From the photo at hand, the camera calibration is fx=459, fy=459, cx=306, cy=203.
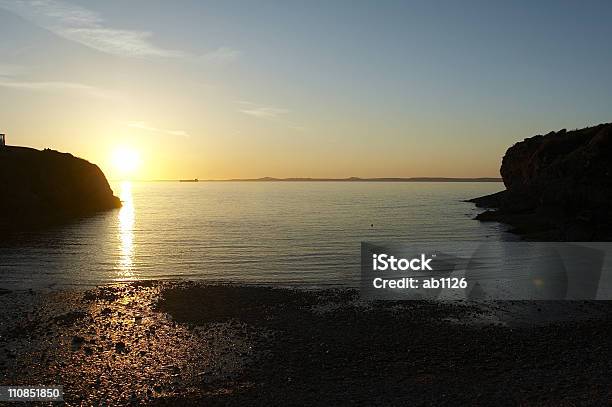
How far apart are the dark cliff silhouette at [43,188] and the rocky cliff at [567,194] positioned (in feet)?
256

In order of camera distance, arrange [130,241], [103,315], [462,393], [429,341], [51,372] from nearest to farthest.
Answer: [462,393], [51,372], [429,341], [103,315], [130,241]

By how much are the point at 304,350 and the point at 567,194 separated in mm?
58791

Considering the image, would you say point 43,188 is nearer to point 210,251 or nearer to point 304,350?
point 210,251

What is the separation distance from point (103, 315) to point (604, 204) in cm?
6062

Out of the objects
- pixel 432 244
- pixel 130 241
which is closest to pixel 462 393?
pixel 432 244

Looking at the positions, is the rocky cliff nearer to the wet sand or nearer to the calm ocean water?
the calm ocean water

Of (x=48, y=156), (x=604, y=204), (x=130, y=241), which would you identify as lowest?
(x=130, y=241)

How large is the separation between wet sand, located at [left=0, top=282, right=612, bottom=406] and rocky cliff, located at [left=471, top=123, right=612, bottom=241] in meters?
32.7

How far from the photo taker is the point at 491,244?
2130 inches

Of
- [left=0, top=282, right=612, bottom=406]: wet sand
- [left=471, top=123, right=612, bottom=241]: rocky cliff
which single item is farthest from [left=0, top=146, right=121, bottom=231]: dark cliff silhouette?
[left=471, top=123, right=612, bottom=241]: rocky cliff

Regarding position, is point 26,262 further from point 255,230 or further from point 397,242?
point 397,242

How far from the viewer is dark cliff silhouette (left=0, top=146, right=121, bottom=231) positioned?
3319 inches

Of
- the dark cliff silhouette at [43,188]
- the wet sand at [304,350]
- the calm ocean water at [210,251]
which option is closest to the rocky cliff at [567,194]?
the calm ocean water at [210,251]

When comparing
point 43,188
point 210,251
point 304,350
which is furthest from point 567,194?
point 43,188
